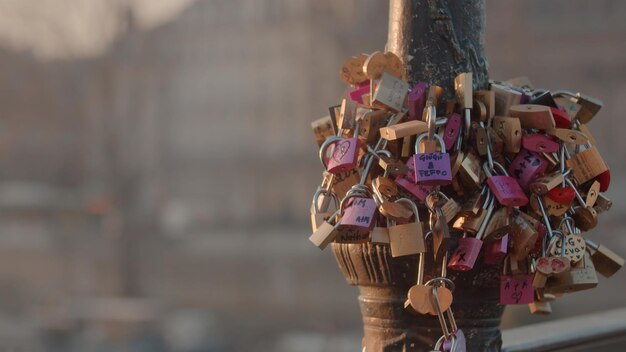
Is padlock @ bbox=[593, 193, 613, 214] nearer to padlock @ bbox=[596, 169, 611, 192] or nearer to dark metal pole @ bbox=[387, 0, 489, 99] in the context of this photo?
padlock @ bbox=[596, 169, 611, 192]

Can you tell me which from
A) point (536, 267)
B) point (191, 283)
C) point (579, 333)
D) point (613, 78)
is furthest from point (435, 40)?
point (191, 283)

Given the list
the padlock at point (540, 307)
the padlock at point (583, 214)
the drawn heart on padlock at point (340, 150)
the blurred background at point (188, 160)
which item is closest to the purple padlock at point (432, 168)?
the drawn heart on padlock at point (340, 150)

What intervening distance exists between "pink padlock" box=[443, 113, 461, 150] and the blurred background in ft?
54.0

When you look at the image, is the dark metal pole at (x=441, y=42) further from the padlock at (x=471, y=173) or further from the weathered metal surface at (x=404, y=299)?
the weathered metal surface at (x=404, y=299)

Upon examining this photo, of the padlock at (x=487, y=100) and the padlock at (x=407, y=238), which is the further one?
the padlock at (x=487, y=100)

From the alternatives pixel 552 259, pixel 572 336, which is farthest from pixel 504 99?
pixel 572 336

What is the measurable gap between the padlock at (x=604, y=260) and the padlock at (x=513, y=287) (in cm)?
15

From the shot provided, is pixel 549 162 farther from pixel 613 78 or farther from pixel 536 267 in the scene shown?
pixel 613 78

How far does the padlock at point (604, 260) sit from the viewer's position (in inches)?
55.6

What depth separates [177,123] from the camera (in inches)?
1074

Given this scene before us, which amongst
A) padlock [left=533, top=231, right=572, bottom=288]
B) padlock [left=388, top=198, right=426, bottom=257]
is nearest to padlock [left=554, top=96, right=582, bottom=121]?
padlock [left=533, top=231, right=572, bottom=288]

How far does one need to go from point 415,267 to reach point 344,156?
0.61 ft

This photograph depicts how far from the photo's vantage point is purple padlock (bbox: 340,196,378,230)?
124cm

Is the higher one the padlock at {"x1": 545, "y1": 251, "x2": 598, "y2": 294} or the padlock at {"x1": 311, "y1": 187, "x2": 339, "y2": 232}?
the padlock at {"x1": 311, "y1": 187, "x2": 339, "y2": 232}
